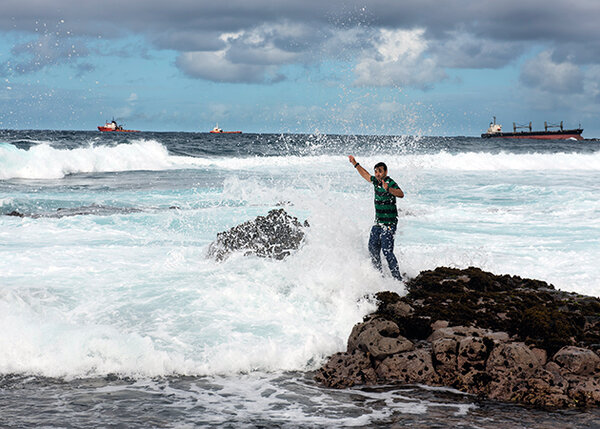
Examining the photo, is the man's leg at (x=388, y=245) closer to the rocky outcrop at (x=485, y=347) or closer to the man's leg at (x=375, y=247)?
the man's leg at (x=375, y=247)

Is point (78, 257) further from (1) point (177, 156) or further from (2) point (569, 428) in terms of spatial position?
(1) point (177, 156)

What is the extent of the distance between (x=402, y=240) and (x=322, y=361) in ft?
25.0

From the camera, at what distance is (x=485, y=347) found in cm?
635

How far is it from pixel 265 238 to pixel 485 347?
5.59 meters

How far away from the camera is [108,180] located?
1227 inches

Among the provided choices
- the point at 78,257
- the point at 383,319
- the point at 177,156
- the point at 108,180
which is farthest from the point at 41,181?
the point at 383,319

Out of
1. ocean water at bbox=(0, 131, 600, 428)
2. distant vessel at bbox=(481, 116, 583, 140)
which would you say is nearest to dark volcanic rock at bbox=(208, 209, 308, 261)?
ocean water at bbox=(0, 131, 600, 428)

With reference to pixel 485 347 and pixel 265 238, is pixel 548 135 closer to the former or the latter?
pixel 265 238

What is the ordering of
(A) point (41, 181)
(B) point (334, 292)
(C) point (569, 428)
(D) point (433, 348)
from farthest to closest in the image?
(A) point (41, 181) < (B) point (334, 292) < (D) point (433, 348) < (C) point (569, 428)

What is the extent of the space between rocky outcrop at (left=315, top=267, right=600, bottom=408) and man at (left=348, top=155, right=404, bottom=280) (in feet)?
2.99

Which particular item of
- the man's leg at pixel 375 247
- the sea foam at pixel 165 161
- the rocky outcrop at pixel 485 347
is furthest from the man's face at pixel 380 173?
the sea foam at pixel 165 161

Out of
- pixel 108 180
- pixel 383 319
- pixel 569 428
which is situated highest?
pixel 108 180

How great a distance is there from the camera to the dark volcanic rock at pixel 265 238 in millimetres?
10922

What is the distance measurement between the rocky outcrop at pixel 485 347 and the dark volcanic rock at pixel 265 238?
9.32ft
